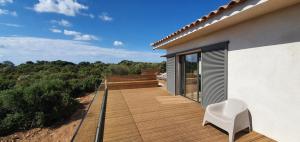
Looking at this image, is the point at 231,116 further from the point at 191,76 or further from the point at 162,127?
the point at 191,76

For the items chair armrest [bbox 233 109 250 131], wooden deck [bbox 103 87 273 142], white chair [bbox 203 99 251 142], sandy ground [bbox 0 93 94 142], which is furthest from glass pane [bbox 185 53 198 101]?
sandy ground [bbox 0 93 94 142]

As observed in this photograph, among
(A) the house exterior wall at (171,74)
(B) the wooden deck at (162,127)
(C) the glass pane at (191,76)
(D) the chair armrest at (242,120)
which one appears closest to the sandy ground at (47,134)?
(B) the wooden deck at (162,127)

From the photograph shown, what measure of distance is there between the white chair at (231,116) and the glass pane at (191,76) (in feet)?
6.79

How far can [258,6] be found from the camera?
2.28m

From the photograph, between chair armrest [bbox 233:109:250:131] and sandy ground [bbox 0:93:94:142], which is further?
sandy ground [bbox 0:93:94:142]

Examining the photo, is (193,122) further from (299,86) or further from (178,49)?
(178,49)

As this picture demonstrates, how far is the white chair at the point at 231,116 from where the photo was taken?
2723 mm

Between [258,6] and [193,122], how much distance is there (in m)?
2.71

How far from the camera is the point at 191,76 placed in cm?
593

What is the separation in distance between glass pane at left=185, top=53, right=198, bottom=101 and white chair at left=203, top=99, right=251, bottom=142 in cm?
207

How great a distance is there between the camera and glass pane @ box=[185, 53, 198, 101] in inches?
217

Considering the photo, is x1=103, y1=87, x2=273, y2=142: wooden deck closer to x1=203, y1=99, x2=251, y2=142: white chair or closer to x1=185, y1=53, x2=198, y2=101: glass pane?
x1=203, y1=99, x2=251, y2=142: white chair

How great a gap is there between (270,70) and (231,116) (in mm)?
Result: 1208

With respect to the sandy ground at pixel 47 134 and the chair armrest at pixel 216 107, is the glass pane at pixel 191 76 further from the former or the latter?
the sandy ground at pixel 47 134
